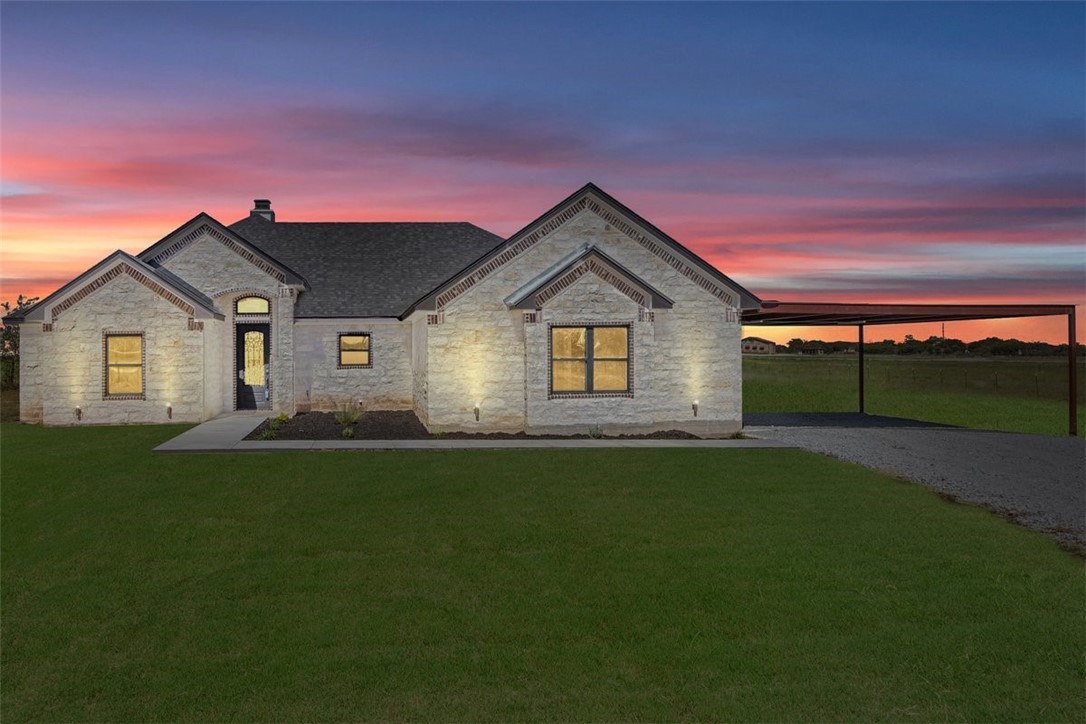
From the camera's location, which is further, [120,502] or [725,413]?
[725,413]

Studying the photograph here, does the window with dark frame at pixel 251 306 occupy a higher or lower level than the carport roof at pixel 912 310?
higher

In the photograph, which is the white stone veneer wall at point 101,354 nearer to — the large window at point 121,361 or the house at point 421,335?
the house at point 421,335

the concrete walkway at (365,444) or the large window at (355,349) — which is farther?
the large window at (355,349)

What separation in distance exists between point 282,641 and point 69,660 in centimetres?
161

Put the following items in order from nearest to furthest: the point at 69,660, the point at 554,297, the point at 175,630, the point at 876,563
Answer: the point at 69,660 < the point at 175,630 < the point at 876,563 < the point at 554,297

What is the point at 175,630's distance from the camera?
664 cm

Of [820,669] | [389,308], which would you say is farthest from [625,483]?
[389,308]

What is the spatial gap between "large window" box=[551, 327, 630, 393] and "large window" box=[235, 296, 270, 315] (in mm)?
11276

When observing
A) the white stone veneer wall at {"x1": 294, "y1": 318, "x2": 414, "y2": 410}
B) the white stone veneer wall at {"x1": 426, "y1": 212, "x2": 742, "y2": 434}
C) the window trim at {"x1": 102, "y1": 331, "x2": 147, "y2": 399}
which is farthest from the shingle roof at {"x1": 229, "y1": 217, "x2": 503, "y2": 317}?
the white stone veneer wall at {"x1": 426, "y1": 212, "x2": 742, "y2": 434}

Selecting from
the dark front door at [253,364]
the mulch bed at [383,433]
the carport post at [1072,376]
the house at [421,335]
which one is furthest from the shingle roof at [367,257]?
the carport post at [1072,376]

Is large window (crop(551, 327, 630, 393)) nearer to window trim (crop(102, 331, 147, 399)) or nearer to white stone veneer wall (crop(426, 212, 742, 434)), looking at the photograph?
white stone veneer wall (crop(426, 212, 742, 434))

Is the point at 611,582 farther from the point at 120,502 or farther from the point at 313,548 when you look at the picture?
the point at 120,502

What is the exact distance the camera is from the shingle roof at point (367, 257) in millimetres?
27355

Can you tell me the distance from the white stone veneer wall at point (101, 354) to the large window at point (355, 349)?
5.13 meters
